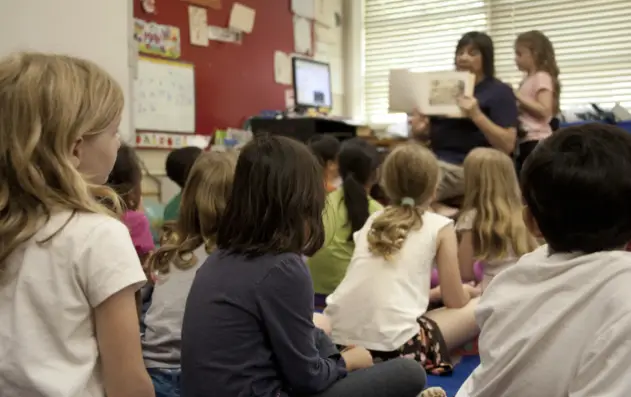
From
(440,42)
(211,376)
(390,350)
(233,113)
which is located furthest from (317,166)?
(440,42)

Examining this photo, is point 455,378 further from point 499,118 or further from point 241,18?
point 241,18

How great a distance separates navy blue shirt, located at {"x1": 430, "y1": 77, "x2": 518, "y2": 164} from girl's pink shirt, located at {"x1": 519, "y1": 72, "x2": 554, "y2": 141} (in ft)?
0.54

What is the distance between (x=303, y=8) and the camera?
15.5ft

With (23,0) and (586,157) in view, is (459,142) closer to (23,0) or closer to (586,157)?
(23,0)

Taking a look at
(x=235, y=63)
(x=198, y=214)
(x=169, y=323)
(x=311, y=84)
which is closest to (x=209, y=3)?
(x=235, y=63)

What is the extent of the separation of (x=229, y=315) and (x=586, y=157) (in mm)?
662

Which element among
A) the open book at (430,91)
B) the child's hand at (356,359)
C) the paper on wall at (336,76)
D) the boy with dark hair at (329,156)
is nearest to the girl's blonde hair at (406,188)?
the child's hand at (356,359)

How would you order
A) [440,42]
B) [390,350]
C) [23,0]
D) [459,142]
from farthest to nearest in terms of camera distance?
[440,42]
[459,142]
[23,0]
[390,350]

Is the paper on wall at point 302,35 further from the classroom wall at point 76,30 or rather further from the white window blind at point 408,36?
the classroom wall at point 76,30

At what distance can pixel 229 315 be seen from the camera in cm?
123

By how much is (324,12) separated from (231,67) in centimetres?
103

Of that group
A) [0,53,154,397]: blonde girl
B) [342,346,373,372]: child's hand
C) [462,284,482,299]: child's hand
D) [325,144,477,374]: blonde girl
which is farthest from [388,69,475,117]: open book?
[0,53,154,397]: blonde girl

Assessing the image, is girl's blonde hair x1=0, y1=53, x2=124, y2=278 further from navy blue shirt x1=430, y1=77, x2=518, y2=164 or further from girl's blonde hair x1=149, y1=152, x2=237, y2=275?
navy blue shirt x1=430, y1=77, x2=518, y2=164

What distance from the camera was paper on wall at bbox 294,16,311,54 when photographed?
4695 mm
